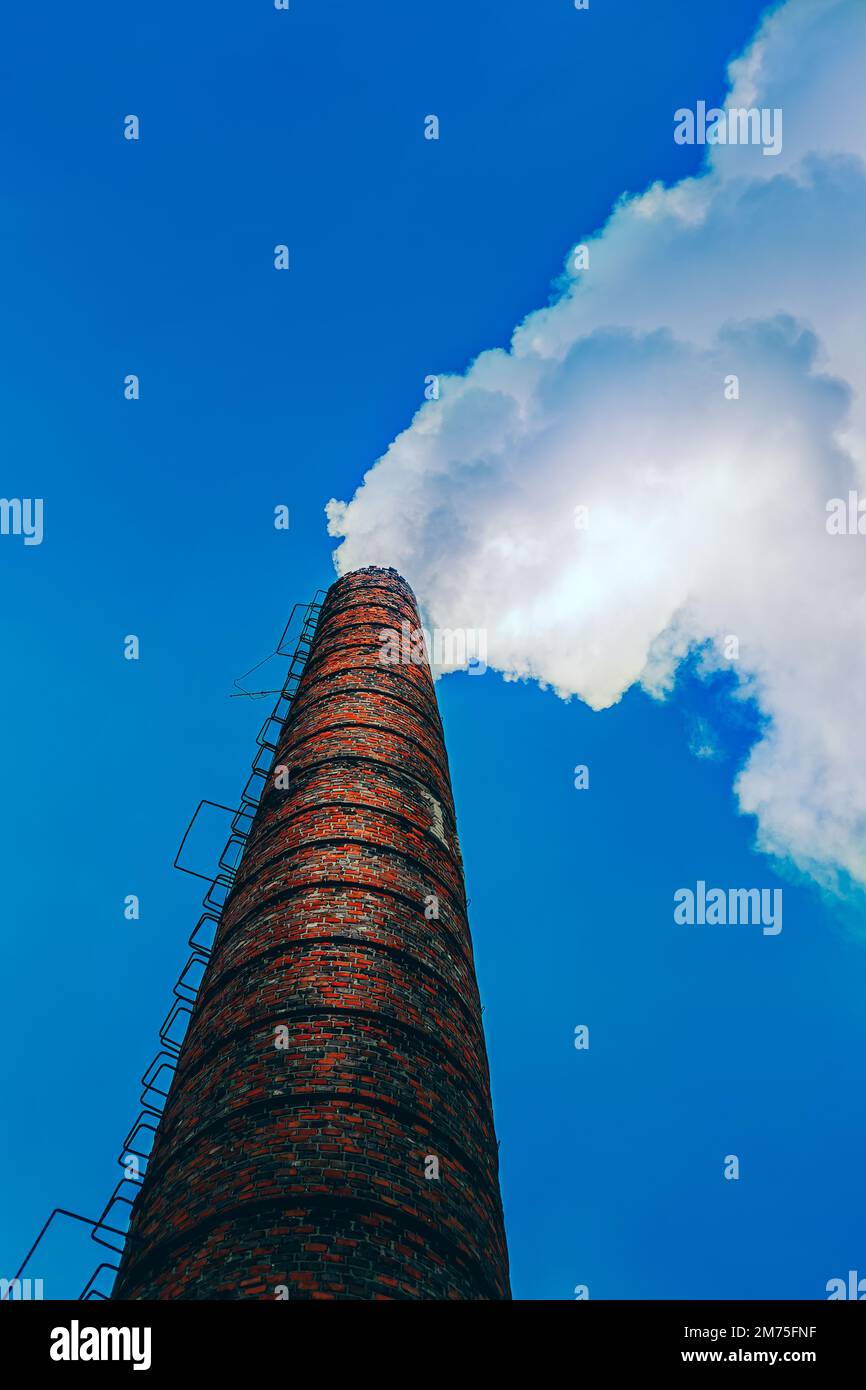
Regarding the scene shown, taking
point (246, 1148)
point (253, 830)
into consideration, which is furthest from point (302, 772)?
point (246, 1148)

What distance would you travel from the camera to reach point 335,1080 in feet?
17.8

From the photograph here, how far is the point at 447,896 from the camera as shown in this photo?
25.4 ft

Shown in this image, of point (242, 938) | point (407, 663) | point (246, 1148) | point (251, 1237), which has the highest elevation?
point (407, 663)

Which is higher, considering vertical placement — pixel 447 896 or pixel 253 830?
pixel 253 830

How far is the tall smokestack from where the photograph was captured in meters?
4.70

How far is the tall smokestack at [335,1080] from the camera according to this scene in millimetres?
4699
